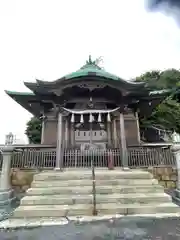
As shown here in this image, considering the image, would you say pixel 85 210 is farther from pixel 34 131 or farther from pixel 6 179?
pixel 34 131

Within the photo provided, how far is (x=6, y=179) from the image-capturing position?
248 inches

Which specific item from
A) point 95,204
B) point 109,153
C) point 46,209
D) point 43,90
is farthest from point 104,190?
point 43,90

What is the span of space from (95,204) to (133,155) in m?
3.64

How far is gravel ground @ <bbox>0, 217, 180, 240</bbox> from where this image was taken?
127 inches

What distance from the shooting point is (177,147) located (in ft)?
20.8

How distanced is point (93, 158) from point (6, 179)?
136 inches

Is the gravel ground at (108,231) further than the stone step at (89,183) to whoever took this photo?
No

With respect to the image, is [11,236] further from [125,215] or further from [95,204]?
[125,215]

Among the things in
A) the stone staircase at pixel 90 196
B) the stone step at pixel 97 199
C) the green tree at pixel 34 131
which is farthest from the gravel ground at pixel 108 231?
the green tree at pixel 34 131

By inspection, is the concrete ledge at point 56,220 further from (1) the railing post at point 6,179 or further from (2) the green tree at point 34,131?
(2) the green tree at point 34,131

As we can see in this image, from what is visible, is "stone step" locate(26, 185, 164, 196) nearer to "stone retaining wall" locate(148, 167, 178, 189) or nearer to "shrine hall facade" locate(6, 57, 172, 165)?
"stone retaining wall" locate(148, 167, 178, 189)

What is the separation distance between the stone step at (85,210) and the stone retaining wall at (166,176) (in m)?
2.16

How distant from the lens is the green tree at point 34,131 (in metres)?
19.0

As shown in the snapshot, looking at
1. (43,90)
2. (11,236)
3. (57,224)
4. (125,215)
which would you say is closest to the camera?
(11,236)
